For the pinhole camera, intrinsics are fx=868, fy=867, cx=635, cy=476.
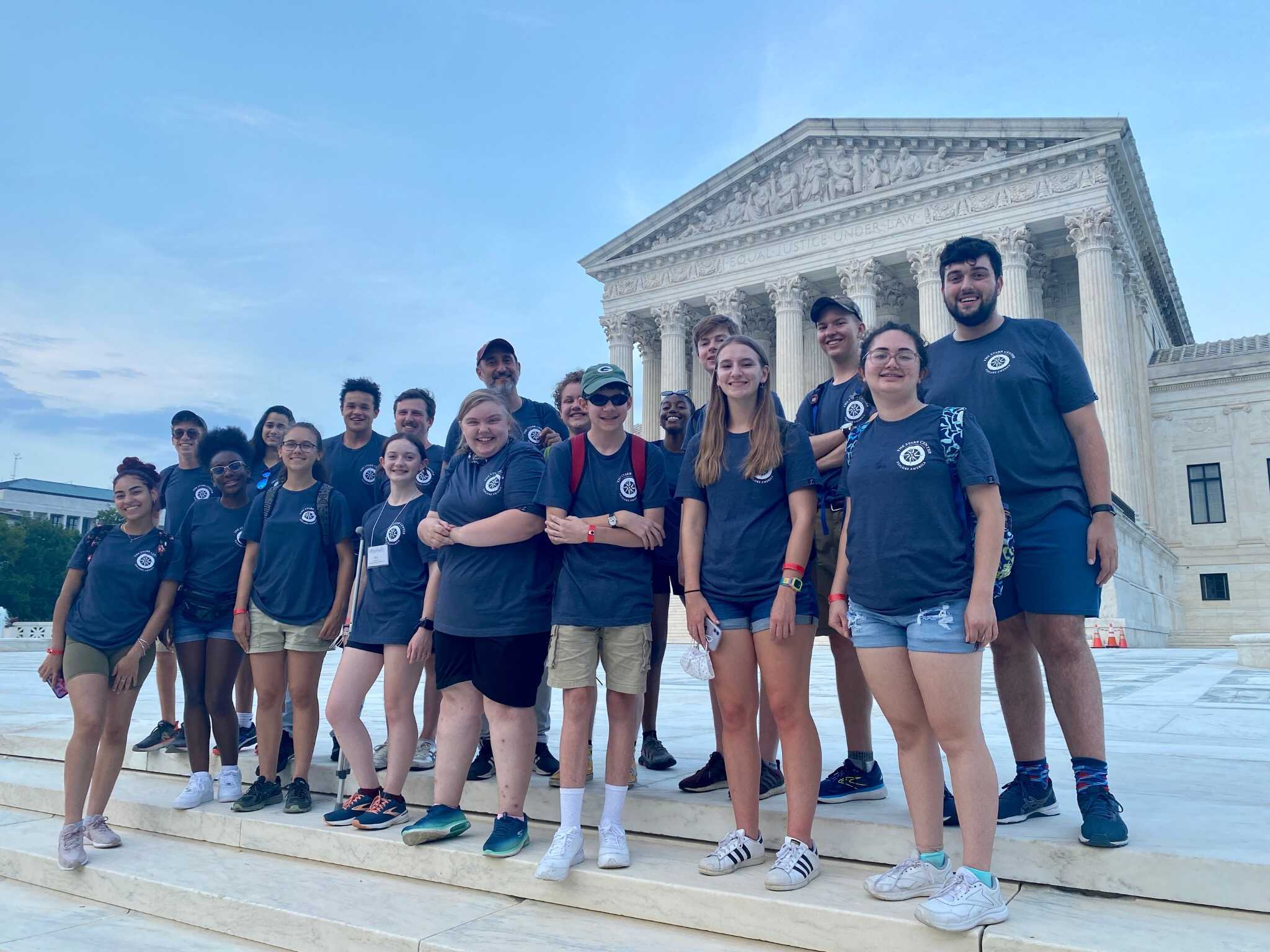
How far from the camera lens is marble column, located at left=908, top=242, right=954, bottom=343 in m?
32.0

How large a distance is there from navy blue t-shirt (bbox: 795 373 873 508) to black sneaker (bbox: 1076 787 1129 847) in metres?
1.80

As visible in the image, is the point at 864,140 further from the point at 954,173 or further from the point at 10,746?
the point at 10,746

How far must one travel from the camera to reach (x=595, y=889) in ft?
13.1

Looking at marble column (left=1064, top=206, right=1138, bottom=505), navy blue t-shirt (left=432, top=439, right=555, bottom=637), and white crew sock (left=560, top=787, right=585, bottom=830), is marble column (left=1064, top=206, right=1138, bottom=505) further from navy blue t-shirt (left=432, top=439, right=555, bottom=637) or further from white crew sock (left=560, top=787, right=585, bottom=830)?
white crew sock (left=560, top=787, right=585, bottom=830)

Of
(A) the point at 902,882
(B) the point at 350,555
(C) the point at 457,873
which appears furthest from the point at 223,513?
(A) the point at 902,882

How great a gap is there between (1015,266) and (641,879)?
3222 cm

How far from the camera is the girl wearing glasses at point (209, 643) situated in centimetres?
580

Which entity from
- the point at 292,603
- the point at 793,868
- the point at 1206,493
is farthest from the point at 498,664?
the point at 1206,493

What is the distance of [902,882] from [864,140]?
121ft

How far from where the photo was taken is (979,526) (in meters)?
3.54

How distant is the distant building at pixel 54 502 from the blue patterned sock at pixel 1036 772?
9342cm

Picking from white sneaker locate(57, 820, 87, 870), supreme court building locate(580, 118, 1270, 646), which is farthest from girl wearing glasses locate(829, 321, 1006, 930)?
supreme court building locate(580, 118, 1270, 646)

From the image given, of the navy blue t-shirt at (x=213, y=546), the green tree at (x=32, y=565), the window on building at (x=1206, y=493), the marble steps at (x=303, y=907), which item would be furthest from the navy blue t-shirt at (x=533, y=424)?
the green tree at (x=32, y=565)

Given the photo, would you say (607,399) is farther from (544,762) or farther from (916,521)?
(544,762)
